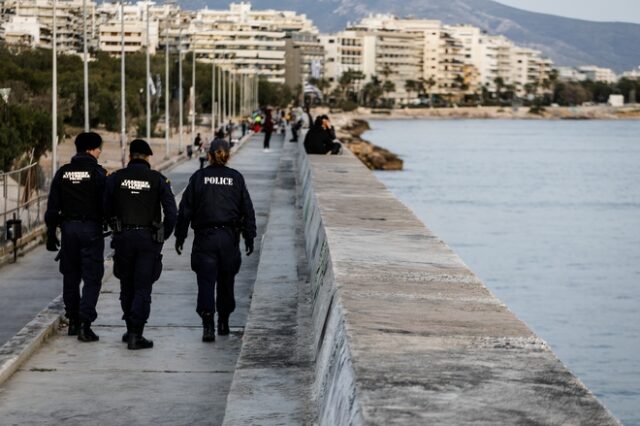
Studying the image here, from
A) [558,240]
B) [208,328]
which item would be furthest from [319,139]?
[558,240]

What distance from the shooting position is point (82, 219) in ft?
37.3

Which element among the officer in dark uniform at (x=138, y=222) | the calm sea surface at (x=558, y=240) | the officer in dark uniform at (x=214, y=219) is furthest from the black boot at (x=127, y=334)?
the calm sea surface at (x=558, y=240)

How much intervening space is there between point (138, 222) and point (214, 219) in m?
0.58

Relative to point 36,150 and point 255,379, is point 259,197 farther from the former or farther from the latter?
point 255,379

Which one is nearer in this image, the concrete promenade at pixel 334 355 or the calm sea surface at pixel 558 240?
the concrete promenade at pixel 334 355

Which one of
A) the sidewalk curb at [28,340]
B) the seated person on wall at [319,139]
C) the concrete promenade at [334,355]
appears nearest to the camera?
the concrete promenade at [334,355]

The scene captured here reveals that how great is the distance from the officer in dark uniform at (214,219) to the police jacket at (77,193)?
26.2 inches

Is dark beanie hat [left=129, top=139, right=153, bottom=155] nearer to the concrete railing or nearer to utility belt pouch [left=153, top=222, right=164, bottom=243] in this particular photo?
utility belt pouch [left=153, top=222, right=164, bottom=243]

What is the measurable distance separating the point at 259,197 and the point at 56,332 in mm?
20850

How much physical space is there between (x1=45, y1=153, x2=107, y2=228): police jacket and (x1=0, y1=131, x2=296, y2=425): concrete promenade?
0.96 m

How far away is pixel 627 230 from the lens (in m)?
59.7

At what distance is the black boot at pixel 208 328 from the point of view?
1142 centimetres

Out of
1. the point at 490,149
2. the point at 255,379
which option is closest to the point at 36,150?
the point at 255,379

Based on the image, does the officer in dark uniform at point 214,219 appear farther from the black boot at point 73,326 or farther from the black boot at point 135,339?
the black boot at point 73,326
